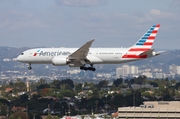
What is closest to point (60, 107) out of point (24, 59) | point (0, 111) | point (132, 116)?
point (0, 111)

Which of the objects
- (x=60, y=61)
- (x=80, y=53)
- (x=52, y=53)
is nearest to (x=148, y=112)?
(x=52, y=53)

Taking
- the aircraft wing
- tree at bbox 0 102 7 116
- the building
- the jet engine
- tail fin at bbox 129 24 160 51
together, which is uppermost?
tail fin at bbox 129 24 160 51

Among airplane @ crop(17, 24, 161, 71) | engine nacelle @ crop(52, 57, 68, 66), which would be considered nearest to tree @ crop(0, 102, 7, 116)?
airplane @ crop(17, 24, 161, 71)

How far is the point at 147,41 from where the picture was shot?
405ft

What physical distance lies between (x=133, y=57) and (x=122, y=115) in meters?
24.3

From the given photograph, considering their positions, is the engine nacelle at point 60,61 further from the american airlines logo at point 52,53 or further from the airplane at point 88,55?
the american airlines logo at point 52,53

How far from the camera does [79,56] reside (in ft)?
382

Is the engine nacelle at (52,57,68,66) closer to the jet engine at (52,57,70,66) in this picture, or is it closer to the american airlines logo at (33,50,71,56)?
the jet engine at (52,57,70,66)

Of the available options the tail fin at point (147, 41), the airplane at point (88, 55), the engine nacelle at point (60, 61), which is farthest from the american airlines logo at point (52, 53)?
the tail fin at point (147, 41)

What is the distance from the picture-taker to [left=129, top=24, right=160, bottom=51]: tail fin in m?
121

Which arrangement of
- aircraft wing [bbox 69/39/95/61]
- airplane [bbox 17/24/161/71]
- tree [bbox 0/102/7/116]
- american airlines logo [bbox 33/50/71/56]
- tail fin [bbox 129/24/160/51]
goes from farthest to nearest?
tree [bbox 0/102/7/116] < tail fin [bbox 129/24/160/51] < american airlines logo [bbox 33/50/71/56] < airplane [bbox 17/24/161/71] < aircraft wing [bbox 69/39/95/61]

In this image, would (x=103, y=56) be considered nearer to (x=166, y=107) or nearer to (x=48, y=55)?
(x=48, y=55)

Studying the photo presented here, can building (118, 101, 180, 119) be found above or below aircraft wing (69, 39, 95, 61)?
below

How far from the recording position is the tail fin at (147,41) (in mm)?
120875
